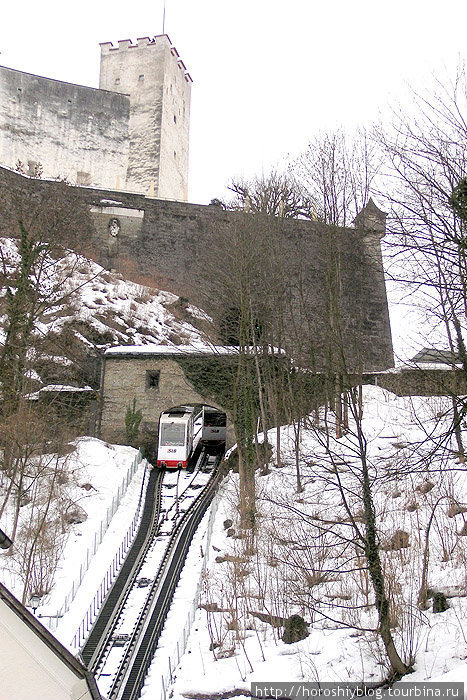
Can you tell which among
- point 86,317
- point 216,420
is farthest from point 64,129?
point 216,420

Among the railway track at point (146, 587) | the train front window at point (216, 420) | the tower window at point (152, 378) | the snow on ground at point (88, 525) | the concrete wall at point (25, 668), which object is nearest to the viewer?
the concrete wall at point (25, 668)

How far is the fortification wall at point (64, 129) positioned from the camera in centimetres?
3381

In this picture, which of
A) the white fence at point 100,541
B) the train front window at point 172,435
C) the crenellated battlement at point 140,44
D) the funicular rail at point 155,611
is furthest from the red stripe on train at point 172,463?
the crenellated battlement at point 140,44

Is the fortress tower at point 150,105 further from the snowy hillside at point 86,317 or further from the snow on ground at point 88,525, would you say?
the snow on ground at point 88,525

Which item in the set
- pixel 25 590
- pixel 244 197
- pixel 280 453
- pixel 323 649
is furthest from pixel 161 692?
pixel 244 197

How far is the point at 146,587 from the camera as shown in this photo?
42.1ft

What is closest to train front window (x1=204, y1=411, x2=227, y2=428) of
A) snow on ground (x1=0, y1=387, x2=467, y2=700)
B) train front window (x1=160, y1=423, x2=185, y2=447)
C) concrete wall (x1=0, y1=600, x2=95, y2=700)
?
train front window (x1=160, y1=423, x2=185, y2=447)

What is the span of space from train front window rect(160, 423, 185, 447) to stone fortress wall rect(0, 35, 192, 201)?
19.2 meters

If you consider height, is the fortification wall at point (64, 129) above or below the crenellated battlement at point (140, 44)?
below

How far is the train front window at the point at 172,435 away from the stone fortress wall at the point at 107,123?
63.0ft

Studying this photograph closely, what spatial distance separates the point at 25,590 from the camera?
38.6ft

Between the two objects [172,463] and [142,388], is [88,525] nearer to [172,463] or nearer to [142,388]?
[172,463]

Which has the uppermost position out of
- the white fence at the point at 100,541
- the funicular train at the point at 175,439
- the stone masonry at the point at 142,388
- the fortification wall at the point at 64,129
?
the fortification wall at the point at 64,129

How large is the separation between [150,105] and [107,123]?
8.27 feet
